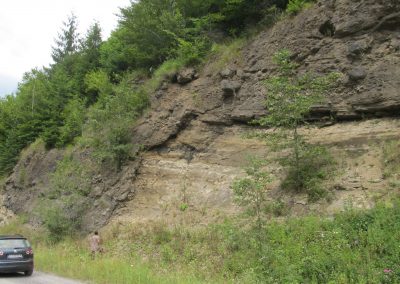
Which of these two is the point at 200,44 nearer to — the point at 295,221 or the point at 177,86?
the point at 177,86

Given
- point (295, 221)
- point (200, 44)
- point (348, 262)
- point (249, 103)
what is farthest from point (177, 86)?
point (348, 262)

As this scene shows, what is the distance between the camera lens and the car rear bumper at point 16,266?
1409cm

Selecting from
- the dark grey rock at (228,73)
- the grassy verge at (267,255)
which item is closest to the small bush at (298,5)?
the dark grey rock at (228,73)

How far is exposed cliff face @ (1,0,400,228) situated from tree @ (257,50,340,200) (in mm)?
643

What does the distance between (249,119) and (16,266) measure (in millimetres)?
9474

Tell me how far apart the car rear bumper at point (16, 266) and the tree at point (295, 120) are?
8.77 meters

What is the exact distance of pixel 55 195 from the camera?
21.7 meters

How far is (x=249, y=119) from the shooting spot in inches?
661

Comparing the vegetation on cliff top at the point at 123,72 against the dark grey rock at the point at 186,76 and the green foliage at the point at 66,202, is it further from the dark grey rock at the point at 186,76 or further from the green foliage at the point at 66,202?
the green foliage at the point at 66,202

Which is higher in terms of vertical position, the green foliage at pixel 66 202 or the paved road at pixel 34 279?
the green foliage at pixel 66 202

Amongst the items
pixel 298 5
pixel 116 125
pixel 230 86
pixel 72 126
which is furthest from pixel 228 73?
pixel 72 126

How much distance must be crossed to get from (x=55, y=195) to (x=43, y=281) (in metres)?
9.38

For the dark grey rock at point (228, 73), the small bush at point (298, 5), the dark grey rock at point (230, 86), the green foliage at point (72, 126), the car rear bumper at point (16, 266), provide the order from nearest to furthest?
the car rear bumper at point (16, 266)
the small bush at point (298, 5)
the dark grey rock at point (230, 86)
the dark grey rock at point (228, 73)
the green foliage at point (72, 126)

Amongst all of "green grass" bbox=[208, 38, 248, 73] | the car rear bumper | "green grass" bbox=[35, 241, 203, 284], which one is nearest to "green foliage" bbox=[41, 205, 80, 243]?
"green grass" bbox=[35, 241, 203, 284]
